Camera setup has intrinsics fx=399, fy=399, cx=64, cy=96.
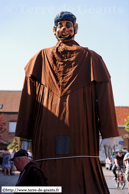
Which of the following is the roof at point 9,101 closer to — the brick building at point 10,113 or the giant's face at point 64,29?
the brick building at point 10,113

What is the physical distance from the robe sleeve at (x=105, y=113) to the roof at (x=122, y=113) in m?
56.4

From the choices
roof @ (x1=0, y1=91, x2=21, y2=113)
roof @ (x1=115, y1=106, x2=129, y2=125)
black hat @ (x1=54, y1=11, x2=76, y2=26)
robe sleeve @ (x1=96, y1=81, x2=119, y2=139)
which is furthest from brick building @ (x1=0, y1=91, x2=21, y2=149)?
robe sleeve @ (x1=96, y1=81, x2=119, y2=139)

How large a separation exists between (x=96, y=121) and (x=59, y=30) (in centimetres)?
156

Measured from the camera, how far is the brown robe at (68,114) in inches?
217

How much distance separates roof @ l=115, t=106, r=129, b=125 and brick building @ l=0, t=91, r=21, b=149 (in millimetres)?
16087

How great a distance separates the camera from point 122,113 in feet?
211

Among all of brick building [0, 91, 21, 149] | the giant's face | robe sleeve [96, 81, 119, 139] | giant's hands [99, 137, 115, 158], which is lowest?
giant's hands [99, 137, 115, 158]

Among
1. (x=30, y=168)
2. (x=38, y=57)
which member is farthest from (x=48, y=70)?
(x=30, y=168)

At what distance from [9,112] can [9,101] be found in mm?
2743

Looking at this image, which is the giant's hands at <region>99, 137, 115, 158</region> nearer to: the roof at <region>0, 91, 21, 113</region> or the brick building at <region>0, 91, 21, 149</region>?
the brick building at <region>0, 91, 21, 149</region>

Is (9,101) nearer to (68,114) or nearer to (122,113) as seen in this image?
(122,113)

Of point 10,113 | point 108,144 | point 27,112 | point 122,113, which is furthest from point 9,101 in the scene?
point 108,144

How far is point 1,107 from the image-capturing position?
195ft

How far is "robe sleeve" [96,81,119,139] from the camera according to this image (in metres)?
5.73
